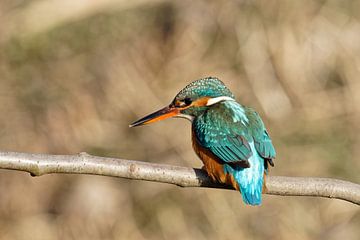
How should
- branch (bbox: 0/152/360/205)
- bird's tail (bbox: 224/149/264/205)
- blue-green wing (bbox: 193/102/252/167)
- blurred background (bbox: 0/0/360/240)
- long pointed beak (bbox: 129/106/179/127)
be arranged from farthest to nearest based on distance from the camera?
1. blurred background (bbox: 0/0/360/240)
2. long pointed beak (bbox: 129/106/179/127)
3. blue-green wing (bbox: 193/102/252/167)
4. bird's tail (bbox: 224/149/264/205)
5. branch (bbox: 0/152/360/205)

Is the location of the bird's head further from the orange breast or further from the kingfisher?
the orange breast

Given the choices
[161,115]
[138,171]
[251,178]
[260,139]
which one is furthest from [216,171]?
[138,171]

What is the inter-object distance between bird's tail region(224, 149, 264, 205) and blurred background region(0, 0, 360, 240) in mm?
2849

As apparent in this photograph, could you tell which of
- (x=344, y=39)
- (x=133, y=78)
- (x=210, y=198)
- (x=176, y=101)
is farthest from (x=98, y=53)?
(x=176, y=101)

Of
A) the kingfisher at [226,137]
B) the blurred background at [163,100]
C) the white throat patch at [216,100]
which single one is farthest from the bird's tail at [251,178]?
the blurred background at [163,100]

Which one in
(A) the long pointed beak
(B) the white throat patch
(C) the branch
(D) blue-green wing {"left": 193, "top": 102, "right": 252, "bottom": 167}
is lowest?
(A) the long pointed beak

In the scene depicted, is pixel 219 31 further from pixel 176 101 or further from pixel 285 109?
pixel 176 101

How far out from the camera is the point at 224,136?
10.7 ft

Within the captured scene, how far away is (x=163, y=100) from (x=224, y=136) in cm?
309

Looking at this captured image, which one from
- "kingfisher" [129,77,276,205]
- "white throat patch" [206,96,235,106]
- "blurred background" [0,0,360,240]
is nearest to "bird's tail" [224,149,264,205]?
"kingfisher" [129,77,276,205]

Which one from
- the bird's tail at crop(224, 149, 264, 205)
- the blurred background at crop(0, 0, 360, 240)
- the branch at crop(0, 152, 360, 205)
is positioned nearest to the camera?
the branch at crop(0, 152, 360, 205)

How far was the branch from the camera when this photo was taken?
8.50 ft

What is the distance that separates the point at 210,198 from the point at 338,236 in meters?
1.00

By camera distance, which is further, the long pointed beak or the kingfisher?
the long pointed beak
